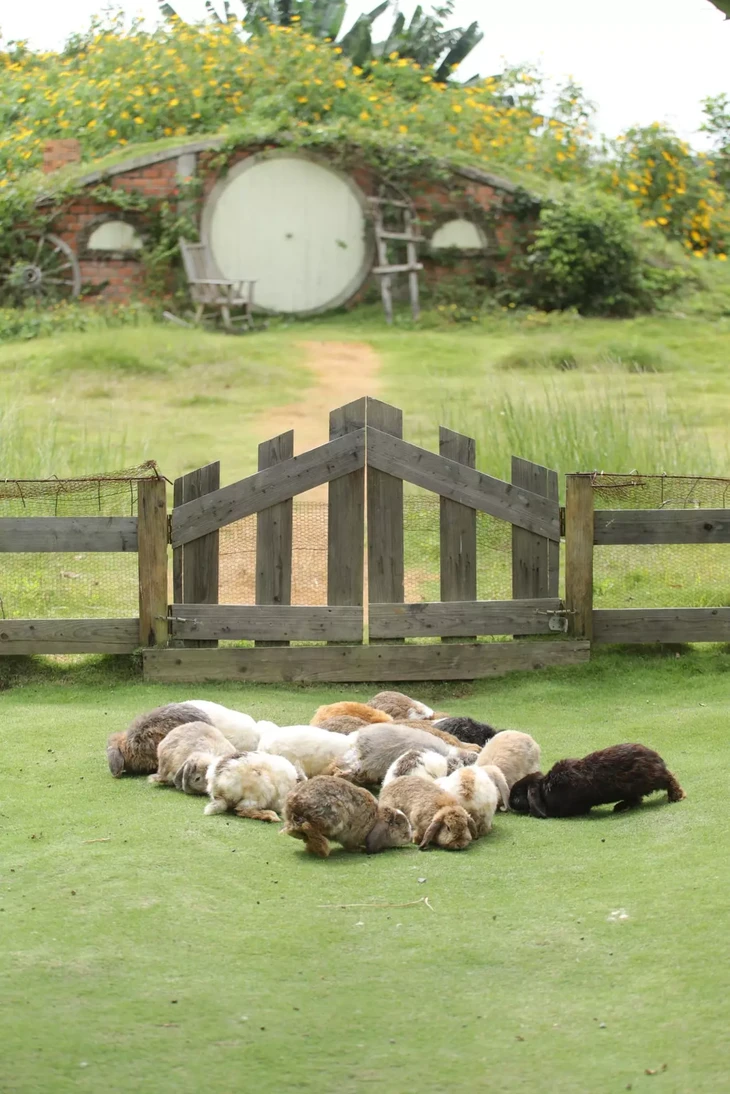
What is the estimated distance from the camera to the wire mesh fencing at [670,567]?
8.34m

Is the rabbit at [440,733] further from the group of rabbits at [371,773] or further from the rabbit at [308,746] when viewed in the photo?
the rabbit at [308,746]

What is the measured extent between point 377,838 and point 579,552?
3.22m

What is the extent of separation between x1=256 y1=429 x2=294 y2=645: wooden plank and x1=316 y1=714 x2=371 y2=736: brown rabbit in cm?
177

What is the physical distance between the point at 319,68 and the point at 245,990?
23157 mm

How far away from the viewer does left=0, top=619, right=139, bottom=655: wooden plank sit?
7781 millimetres

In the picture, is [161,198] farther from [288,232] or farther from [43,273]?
[43,273]

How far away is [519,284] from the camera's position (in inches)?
859

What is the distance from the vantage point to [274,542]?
25.7ft

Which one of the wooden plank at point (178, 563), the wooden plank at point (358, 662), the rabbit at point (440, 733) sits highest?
the wooden plank at point (178, 563)

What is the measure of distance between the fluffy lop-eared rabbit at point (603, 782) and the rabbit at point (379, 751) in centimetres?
46

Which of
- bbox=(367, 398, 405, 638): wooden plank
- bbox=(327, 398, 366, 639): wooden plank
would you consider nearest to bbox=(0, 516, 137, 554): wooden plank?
bbox=(327, 398, 366, 639): wooden plank

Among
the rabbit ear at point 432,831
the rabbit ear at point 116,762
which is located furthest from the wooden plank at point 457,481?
the rabbit ear at point 432,831

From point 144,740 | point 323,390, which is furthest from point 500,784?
point 323,390

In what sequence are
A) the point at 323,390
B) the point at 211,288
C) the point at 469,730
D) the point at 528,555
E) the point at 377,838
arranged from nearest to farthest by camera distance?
1. the point at 377,838
2. the point at 469,730
3. the point at 528,555
4. the point at 323,390
5. the point at 211,288
